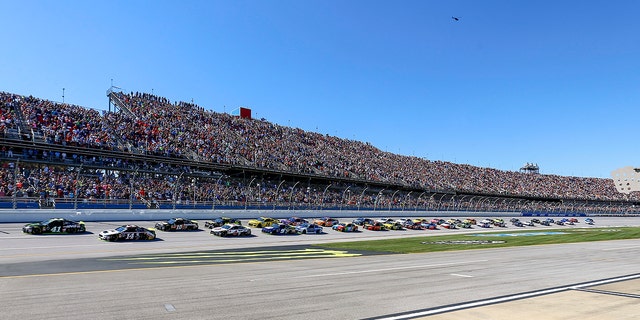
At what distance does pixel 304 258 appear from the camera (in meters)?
25.2

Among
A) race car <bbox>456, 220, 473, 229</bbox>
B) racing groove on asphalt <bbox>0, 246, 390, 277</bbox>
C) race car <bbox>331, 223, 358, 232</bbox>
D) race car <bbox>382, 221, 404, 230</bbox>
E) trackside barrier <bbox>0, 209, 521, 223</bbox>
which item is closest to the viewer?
racing groove on asphalt <bbox>0, 246, 390, 277</bbox>

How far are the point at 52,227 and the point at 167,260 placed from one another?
1450cm

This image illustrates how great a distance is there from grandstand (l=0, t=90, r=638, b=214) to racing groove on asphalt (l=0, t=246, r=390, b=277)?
18.7 meters

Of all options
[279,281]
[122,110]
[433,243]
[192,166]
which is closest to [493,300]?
[279,281]

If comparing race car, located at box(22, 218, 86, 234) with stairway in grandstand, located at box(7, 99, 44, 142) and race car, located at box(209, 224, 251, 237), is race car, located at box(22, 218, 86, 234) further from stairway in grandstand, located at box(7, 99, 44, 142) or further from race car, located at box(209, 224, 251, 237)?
stairway in grandstand, located at box(7, 99, 44, 142)

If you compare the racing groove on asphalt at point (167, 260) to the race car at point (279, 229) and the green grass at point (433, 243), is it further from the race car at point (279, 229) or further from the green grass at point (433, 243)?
the race car at point (279, 229)

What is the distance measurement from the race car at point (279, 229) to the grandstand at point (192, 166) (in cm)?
1000

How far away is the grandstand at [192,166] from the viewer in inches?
1714

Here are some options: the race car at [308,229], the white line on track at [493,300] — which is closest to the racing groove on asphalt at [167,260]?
the white line on track at [493,300]

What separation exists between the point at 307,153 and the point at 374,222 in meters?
27.1

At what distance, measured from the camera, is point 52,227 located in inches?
1262

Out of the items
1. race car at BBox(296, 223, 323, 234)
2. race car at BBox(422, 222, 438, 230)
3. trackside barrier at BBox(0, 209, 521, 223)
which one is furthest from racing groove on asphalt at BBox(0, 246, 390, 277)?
race car at BBox(422, 222, 438, 230)

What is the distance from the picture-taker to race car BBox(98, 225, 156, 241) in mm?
30966

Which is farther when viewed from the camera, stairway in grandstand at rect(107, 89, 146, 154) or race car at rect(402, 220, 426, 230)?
race car at rect(402, 220, 426, 230)
